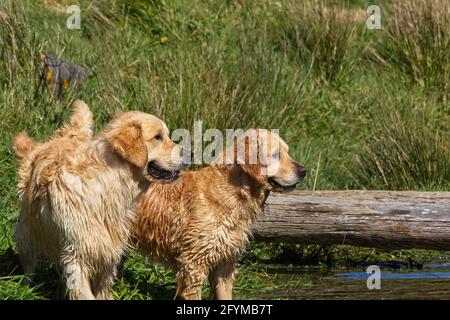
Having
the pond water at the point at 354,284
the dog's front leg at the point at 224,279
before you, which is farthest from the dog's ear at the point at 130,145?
the pond water at the point at 354,284

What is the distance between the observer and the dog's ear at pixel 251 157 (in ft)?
27.3

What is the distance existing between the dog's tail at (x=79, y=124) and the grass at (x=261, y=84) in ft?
3.76

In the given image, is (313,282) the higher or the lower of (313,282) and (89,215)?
the lower

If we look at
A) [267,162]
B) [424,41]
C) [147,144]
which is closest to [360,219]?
[267,162]

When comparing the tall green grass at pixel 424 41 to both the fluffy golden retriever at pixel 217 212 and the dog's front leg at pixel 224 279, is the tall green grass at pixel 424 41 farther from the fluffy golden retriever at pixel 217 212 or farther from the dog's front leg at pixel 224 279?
the dog's front leg at pixel 224 279

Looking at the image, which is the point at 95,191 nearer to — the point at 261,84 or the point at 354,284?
the point at 354,284

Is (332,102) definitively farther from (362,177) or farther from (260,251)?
(260,251)

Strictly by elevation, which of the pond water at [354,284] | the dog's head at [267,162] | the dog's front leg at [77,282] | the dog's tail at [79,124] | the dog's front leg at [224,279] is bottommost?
the pond water at [354,284]

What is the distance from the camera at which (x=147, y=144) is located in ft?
25.2

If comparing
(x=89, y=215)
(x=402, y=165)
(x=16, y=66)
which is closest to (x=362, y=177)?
(x=402, y=165)

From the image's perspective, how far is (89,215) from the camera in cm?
755

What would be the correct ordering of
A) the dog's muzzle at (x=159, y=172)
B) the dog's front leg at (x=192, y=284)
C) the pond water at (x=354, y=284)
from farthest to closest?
the pond water at (x=354, y=284) → the dog's front leg at (x=192, y=284) → the dog's muzzle at (x=159, y=172)

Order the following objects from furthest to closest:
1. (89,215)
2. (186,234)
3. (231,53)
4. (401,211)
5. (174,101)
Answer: (231,53) → (174,101) → (401,211) → (186,234) → (89,215)
